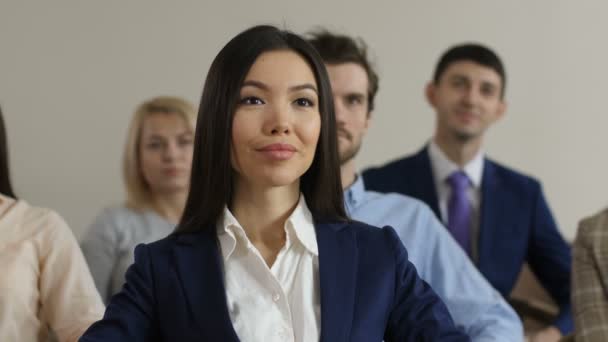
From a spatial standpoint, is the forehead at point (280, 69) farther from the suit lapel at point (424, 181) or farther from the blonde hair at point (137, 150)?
the suit lapel at point (424, 181)

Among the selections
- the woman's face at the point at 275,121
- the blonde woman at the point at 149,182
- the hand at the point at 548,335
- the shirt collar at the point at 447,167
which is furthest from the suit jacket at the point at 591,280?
the blonde woman at the point at 149,182

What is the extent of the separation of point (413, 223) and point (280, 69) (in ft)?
2.62

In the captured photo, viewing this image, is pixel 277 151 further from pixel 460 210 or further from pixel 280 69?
pixel 460 210

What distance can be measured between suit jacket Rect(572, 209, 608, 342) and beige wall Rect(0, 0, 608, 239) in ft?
4.46

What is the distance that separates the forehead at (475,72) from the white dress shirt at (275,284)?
180 centimetres

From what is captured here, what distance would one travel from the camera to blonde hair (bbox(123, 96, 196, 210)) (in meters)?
2.65

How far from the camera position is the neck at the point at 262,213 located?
1.28 metres

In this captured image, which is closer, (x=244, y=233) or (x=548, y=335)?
(x=244, y=233)

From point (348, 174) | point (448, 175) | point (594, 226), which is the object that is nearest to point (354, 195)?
point (348, 174)

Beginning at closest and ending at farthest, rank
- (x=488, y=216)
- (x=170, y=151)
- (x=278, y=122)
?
(x=278, y=122), (x=170, y=151), (x=488, y=216)

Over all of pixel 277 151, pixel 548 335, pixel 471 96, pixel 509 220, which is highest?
pixel 277 151

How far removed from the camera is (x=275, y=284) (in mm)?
1218

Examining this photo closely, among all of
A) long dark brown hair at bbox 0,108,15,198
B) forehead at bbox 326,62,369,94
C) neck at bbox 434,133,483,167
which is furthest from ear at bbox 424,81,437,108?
long dark brown hair at bbox 0,108,15,198

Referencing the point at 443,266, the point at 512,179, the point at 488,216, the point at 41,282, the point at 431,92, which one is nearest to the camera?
the point at 41,282
